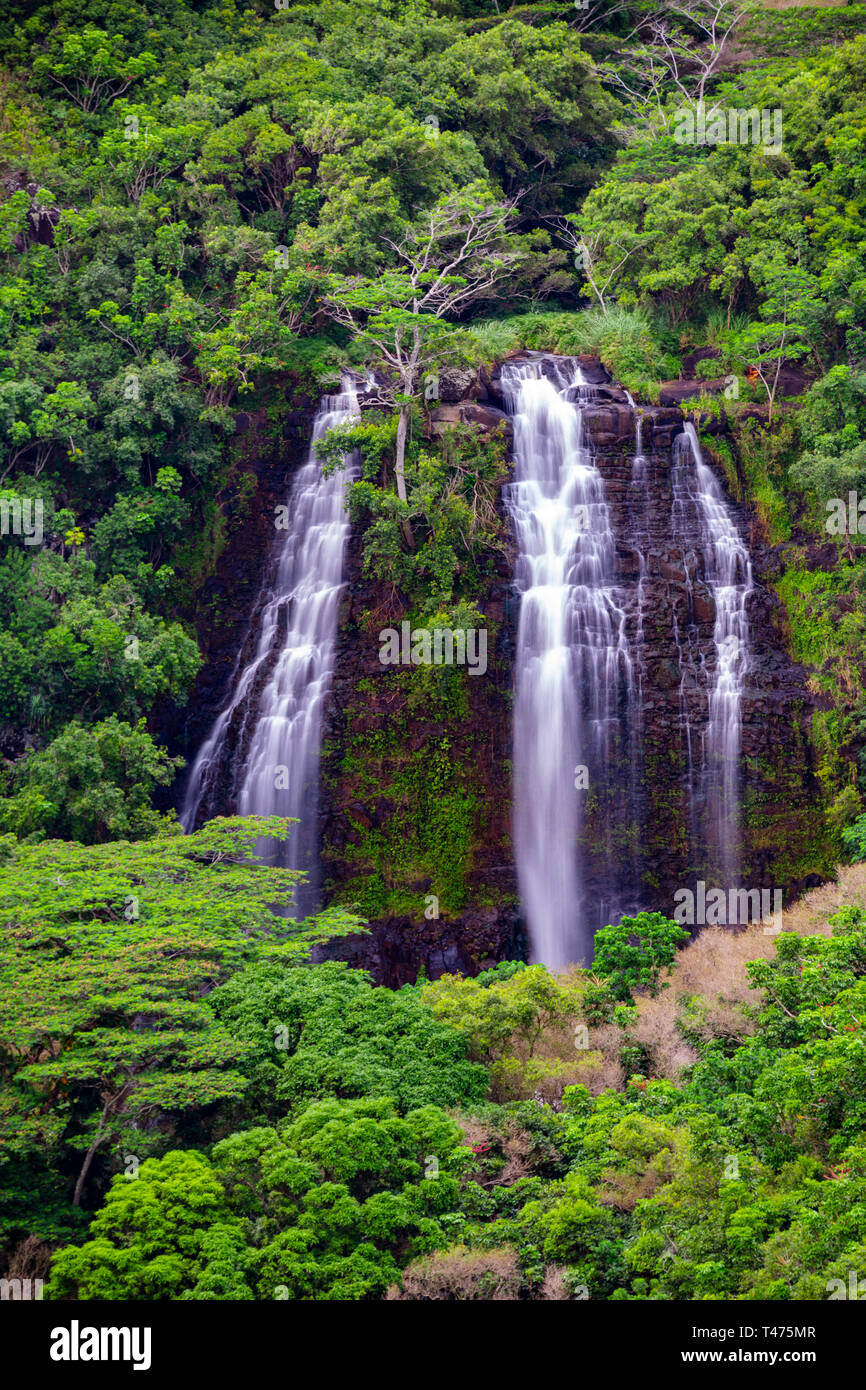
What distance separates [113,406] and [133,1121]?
65.5 feet

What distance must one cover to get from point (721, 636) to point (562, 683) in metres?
3.86

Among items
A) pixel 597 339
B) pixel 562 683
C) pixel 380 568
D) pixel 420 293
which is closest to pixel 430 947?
pixel 562 683

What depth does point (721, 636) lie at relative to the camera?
30031 mm

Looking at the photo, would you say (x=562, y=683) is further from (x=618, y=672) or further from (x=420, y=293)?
(x=420, y=293)

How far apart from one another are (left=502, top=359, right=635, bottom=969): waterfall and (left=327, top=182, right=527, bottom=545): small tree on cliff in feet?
9.88

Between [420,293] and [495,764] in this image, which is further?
[420,293]

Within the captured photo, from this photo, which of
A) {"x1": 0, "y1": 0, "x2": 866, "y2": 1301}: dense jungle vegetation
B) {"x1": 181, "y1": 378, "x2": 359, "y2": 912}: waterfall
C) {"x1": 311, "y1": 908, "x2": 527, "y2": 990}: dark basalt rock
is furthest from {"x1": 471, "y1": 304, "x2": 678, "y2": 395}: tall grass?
{"x1": 311, "y1": 908, "x2": 527, "y2": 990}: dark basalt rock

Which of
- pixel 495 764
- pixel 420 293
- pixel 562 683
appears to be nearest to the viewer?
pixel 495 764

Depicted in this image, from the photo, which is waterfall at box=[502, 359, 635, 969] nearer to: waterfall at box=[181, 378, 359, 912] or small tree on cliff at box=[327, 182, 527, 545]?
small tree on cliff at box=[327, 182, 527, 545]

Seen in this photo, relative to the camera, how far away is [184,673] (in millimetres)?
29719

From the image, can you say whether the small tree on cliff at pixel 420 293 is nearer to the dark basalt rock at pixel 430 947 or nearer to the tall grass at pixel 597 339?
the tall grass at pixel 597 339

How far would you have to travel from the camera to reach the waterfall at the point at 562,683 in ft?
94.2

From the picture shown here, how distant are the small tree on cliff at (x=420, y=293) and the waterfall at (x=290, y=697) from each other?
2128 millimetres

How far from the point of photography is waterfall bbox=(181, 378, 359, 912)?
29.5 meters
